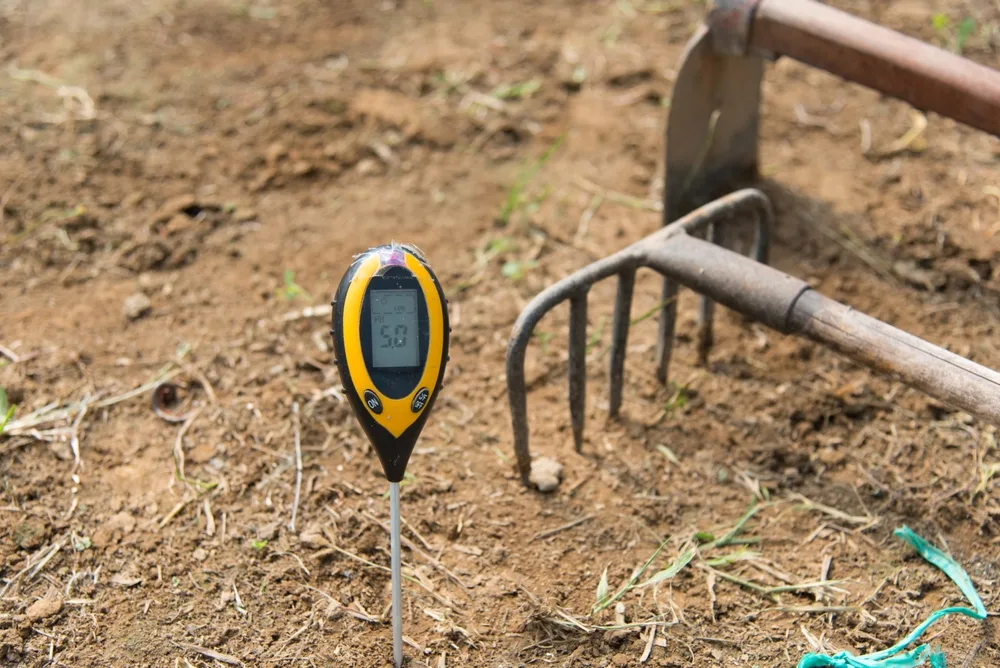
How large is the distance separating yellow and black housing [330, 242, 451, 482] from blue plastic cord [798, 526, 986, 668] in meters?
1.08

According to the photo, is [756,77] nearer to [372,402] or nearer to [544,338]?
[544,338]

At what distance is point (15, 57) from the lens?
4410 millimetres

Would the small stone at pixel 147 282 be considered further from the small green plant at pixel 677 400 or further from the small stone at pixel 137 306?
the small green plant at pixel 677 400

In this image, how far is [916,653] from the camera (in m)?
2.32

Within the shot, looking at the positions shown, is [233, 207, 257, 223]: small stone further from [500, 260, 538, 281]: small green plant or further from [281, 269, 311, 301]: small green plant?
[500, 260, 538, 281]: small green plant

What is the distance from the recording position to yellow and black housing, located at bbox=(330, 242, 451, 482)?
2076 millimetres

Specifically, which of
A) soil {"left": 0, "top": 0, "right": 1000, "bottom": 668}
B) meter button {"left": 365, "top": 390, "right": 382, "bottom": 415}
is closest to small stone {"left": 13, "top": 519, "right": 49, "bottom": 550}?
soil {"left": 0, "top": 0, "right": 1000, "bottom": 668}

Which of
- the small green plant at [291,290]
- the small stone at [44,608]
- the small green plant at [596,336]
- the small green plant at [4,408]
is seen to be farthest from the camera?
the small green plant at [291,290]

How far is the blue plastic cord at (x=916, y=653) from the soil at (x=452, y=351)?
0.05m

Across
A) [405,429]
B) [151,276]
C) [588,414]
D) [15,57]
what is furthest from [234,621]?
[15,57]

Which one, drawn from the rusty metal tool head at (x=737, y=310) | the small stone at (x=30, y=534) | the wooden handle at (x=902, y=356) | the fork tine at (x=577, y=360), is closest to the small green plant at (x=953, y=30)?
the rusty metal tool head at (x=737, y=310)

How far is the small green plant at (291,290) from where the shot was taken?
3334 mm

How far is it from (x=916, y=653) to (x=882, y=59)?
1704 mm

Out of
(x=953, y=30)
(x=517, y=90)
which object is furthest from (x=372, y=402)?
(x=953, y=30)
